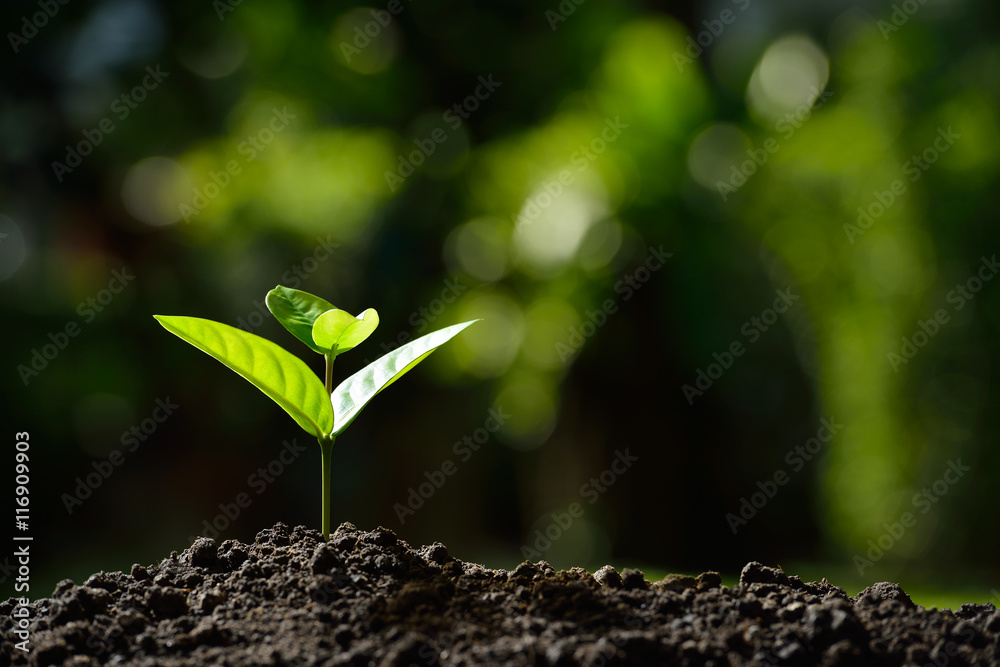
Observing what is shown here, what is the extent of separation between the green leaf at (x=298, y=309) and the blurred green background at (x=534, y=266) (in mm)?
1942

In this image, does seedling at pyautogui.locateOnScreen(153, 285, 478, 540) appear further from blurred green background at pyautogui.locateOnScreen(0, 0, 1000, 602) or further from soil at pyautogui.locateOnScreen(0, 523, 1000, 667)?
blurred green background at pyautogui.locateOnScreen(0, 0, 1000, 602)

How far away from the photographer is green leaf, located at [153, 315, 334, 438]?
30.4 inches

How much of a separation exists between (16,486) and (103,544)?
422mm

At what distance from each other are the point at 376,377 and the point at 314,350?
0.07 metres

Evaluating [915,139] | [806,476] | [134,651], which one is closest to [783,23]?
[915,139]

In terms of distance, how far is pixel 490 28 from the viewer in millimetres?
3756

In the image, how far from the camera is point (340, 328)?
33.4 inches

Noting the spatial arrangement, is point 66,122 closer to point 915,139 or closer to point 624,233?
point 624,233

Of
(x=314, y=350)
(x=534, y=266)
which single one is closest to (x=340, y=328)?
(x=314, y=350)

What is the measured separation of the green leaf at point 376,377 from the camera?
32.4 inches

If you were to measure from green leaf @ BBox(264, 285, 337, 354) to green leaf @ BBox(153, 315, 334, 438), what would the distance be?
6 centimetres

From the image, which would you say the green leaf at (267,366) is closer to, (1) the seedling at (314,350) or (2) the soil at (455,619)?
(1) the seedling at (314,350)

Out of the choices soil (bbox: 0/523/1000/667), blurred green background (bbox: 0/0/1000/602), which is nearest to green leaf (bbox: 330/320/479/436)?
soil (bbox: 0/523/1000/667)

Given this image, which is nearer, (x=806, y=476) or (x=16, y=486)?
(x=16, y=486)
